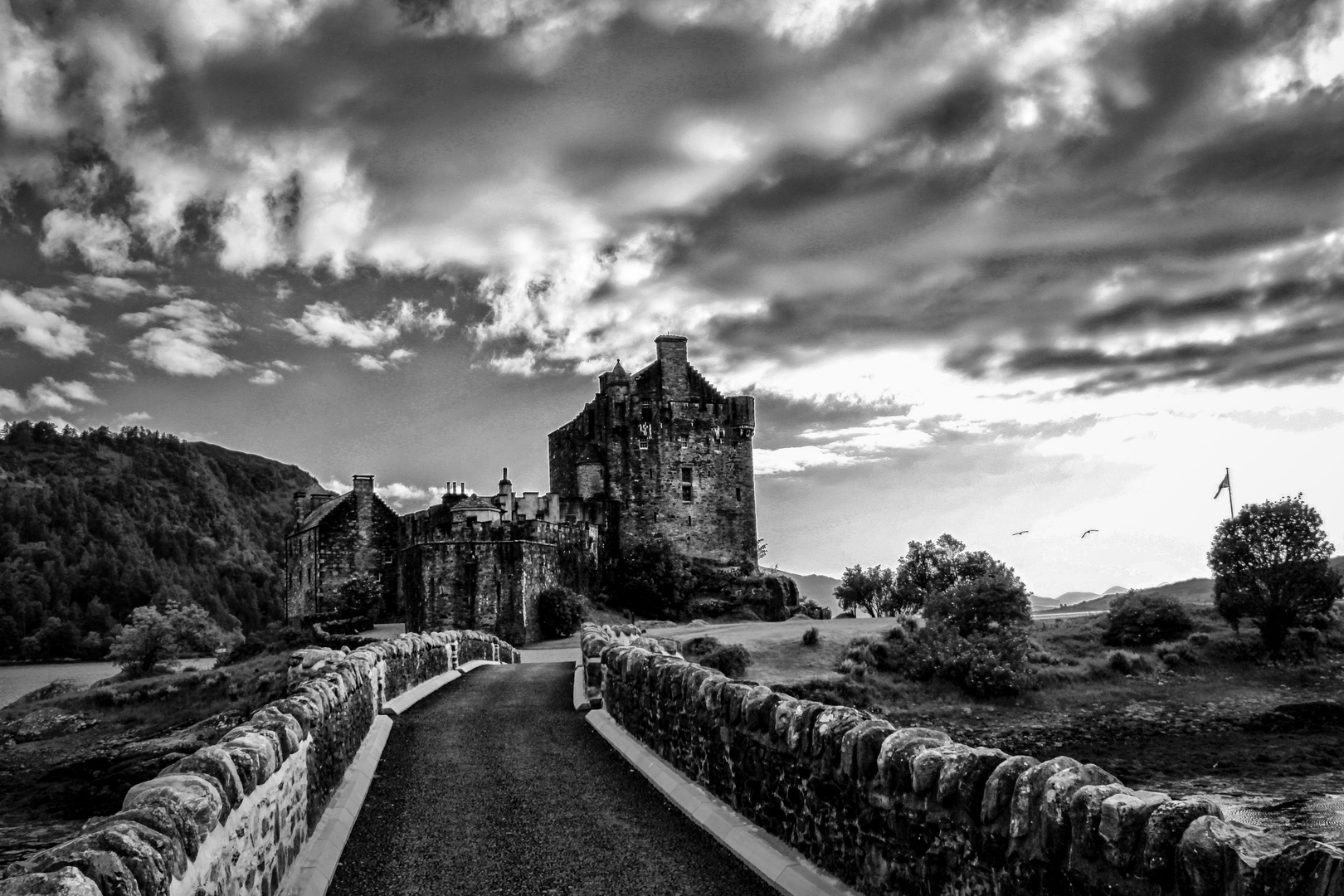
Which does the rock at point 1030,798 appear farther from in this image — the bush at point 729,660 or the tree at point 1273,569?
the tree at point 1273,569

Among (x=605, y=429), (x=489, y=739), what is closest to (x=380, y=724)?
(x=489, y=739)

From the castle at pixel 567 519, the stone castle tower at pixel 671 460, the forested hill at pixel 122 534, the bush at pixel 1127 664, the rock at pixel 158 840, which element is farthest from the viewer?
the forested hill at pixel 122 534

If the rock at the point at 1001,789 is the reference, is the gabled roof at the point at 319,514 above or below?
above

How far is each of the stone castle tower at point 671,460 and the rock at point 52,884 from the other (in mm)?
56747

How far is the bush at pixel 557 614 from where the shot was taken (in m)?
47.8

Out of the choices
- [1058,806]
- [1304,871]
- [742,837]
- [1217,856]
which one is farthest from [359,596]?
[1304,871]

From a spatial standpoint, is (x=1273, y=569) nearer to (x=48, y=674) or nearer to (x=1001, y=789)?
(x=1001, y=789)

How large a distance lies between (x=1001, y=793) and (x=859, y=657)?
32.9 meters

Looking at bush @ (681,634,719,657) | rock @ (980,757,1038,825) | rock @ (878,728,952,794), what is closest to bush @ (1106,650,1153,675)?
bush @ (681,634,719,657)

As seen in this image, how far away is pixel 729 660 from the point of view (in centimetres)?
3394

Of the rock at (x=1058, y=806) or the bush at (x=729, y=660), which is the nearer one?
the rock at (x=1058, y=806)

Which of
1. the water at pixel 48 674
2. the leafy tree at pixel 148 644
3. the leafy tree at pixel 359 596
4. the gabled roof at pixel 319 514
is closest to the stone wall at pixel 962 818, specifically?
the leafy tree at pixel 359 596

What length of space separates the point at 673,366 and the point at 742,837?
5682cm

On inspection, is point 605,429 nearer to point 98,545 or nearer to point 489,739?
point 489,739
